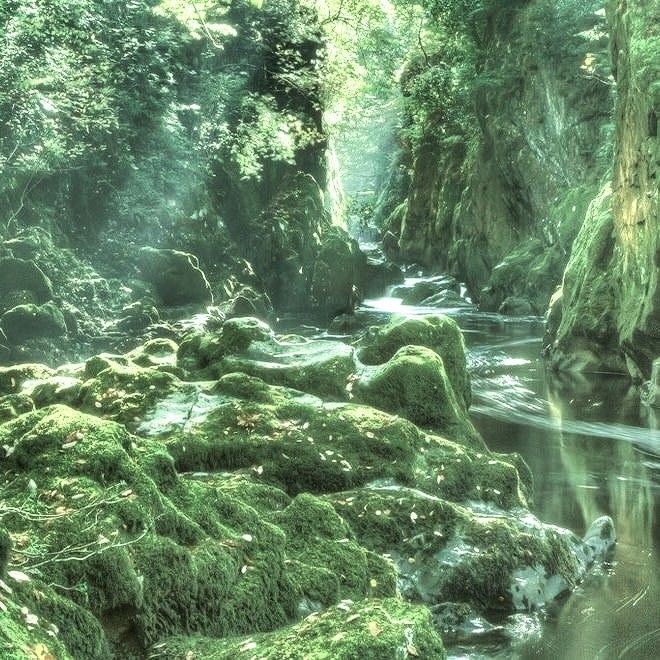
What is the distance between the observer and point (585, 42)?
29.3 meters

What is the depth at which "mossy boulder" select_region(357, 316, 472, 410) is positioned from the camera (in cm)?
1066

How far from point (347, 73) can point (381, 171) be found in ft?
113

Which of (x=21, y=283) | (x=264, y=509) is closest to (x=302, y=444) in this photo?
(x=264, y=509)

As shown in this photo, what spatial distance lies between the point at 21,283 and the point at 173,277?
601cm

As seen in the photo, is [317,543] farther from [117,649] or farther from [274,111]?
[274,111]

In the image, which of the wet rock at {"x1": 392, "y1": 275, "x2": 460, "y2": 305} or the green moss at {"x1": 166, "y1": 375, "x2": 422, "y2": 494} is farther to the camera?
the wet rock at {"x1": 392, "y1": 275, "x2": 460, "y2": 305}

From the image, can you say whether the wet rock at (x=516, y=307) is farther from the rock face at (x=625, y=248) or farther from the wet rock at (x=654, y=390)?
the wet rock at (x=654, y=390)

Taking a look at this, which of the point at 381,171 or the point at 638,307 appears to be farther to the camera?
the point at 381,171

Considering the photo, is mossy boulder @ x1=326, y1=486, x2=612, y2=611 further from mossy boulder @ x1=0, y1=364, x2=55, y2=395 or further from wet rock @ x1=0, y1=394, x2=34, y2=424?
mossy boulder @ x1=0, y1=364, x2=55, y2=395

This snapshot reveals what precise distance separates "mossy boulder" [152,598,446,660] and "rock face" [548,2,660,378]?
13187mm

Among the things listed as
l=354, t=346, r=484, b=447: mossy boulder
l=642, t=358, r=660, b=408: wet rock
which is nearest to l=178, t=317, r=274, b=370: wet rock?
l=354, t=346, r=484, b=447: mossy boulder

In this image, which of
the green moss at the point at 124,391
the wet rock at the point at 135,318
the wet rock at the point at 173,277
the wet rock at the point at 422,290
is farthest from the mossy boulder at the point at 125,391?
the wet rock at the point at 422,290

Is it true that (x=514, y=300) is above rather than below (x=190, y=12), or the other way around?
below

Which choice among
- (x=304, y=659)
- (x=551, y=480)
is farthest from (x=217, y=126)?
(x=304, y=659)
